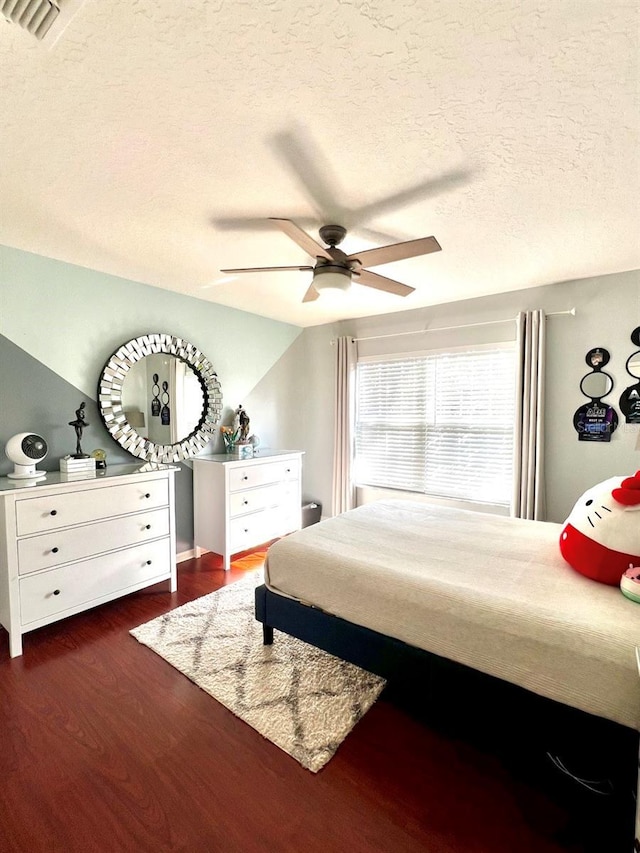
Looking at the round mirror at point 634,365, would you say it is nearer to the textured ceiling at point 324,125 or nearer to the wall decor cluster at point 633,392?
the wall decor cluster at point 633,392

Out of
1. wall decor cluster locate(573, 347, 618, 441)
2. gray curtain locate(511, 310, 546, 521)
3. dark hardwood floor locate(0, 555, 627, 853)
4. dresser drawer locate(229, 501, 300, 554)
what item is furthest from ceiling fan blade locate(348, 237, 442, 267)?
dresser drawer locate(229, 501, 300, 554)

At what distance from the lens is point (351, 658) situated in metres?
1.81

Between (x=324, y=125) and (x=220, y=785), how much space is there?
102 inches

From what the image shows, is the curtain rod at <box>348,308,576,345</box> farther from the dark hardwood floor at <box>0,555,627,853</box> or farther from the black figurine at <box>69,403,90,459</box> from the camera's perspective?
the dark hardwood floor at <box>0,555,627,853</box>

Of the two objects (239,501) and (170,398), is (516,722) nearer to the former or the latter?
(239,501)

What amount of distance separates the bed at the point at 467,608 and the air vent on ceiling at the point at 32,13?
2.20 metres

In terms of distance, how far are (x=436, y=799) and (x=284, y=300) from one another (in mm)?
3576

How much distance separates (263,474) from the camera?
12.1ft

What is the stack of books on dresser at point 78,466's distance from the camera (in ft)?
8.61

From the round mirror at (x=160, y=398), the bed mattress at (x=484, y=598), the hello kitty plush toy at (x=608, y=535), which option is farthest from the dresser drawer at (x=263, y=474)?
the hello kitty plush toy at (x=608, y=535)

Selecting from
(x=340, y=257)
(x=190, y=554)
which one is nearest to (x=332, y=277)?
(x=340, y=257)

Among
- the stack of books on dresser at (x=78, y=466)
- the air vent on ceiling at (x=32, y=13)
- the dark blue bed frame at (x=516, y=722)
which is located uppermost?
the air vent on ceiling at (x=32, y=13)

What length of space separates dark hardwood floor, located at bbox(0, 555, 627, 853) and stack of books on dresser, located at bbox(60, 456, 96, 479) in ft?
4.03

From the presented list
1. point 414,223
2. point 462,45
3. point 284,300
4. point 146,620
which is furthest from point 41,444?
point 462,45
